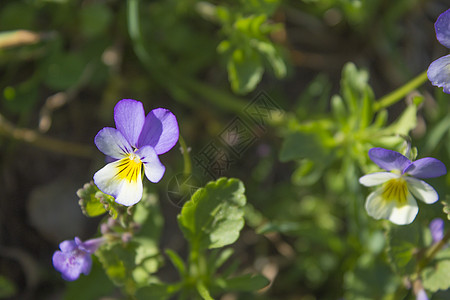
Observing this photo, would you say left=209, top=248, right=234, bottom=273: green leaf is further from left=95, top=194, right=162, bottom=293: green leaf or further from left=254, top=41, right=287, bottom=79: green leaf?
left=254, top=41, right=287, bottom=79: green leaf

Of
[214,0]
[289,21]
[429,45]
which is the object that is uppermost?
[214,0]

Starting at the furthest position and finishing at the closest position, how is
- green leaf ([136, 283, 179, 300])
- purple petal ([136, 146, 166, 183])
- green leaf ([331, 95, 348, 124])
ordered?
green leaf ([331, 95, 348, 124]) < green leaf ([136, 283, 179, 300]) < purple petal ([136, 146, 166, 183])

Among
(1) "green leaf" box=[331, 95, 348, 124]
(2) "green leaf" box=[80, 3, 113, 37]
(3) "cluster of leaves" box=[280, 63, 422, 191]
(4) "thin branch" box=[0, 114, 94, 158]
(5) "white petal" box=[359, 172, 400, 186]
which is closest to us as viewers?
(5) "white petal" box=[359, 172, 400, 186]

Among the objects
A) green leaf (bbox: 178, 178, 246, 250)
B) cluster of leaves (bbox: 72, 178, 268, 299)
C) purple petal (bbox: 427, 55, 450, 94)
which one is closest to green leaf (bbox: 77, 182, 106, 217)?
cluster of leaves (bbox: 72, 178, 268, 299)

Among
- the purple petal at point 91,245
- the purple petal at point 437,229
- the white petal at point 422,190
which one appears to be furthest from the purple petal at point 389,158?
the purple petal at point 91,245

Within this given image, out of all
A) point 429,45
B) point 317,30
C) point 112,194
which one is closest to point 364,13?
point 317,30

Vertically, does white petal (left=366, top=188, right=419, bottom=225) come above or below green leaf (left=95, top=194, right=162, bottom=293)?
below

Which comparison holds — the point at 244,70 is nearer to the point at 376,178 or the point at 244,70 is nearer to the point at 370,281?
the point at 376,178

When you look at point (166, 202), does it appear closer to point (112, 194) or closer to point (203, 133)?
point (203, 133)
